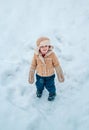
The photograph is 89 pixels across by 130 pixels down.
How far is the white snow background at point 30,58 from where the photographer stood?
200 inches

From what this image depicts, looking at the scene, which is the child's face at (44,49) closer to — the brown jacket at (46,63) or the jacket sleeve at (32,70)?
the brown jacket at (46,63)

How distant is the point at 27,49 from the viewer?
6.63 m

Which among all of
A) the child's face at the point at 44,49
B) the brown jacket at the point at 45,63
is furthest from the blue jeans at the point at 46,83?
the child's face at the point at 44,49

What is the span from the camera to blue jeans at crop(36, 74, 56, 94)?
5.43 metres

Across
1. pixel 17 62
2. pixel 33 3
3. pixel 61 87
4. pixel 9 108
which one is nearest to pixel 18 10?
pixel 33 3

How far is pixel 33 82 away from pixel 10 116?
0.79 meters

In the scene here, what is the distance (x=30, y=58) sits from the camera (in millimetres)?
6395

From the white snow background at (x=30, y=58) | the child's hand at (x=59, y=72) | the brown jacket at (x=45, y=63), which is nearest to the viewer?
the white snow background at (x=30, y=58)

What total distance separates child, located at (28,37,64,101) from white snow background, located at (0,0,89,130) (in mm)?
237

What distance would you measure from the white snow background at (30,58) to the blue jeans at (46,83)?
20 centimetres

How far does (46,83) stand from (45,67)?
1.19ft

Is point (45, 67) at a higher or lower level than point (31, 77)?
higher

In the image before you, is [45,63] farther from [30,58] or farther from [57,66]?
[30,58]

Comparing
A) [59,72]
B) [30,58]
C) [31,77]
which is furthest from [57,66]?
[30,58]
